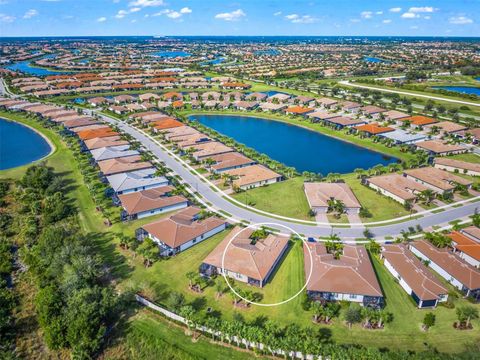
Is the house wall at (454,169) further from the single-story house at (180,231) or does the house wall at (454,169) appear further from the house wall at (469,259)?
the single-story house at (180,231)

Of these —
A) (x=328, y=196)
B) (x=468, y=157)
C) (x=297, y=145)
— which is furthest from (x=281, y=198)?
(x=468, y=157)

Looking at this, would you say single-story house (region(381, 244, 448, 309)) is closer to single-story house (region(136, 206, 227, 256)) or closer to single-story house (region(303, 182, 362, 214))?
single-story house (region(303, 182, 362, 214))

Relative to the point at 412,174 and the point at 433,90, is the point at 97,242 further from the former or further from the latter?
the point at 433,90

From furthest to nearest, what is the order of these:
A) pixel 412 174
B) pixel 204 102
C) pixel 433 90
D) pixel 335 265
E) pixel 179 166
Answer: pixel 433 90 → pixel 204 102 → pixel 179 166 → pixel 412 174 → pixel 335 265

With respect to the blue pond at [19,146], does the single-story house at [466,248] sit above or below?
above

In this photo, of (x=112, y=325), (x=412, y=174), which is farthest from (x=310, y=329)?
(x=412, y=174)

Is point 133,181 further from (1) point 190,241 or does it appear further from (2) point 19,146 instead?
(2) point 19,146

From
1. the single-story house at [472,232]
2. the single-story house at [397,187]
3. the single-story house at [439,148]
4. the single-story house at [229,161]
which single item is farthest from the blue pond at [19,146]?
the single-story house at [439,148]
